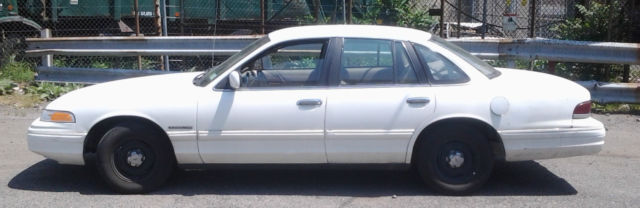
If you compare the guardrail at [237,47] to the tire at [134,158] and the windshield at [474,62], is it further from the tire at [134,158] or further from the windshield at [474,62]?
the tire at [134,158]

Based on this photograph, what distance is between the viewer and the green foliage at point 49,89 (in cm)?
1016

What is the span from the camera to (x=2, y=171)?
6602 mm

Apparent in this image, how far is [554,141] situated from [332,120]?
69.7 inches

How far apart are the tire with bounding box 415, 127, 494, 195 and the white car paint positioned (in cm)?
15

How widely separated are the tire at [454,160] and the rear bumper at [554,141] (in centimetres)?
20

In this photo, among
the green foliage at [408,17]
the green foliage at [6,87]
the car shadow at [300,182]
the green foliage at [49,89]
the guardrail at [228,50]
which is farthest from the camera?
the green foliage at [408,17]

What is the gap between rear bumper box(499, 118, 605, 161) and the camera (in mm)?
5531

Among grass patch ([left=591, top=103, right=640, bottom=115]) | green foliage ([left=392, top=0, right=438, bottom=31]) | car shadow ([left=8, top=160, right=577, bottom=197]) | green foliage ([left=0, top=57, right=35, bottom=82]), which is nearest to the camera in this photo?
car shadow ([left=8, top=160, right=577, bottom=197])

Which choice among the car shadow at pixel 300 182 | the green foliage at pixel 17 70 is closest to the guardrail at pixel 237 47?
the green foliage at pixel 17 70

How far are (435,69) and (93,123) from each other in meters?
2.79

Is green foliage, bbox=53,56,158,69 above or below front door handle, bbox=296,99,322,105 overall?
below

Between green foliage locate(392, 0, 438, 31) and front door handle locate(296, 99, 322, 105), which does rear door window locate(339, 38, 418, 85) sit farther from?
green foliage locate(392, 0, 438, 31)

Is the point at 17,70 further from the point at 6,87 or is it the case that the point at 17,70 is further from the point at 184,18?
the point at 184,18

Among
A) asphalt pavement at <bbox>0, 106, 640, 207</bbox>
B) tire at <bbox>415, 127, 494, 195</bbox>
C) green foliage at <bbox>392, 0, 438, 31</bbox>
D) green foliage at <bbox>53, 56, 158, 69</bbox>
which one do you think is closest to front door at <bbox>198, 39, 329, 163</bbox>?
asphalt pavement at <bbox>0, 106, 640, 207</bbox>
